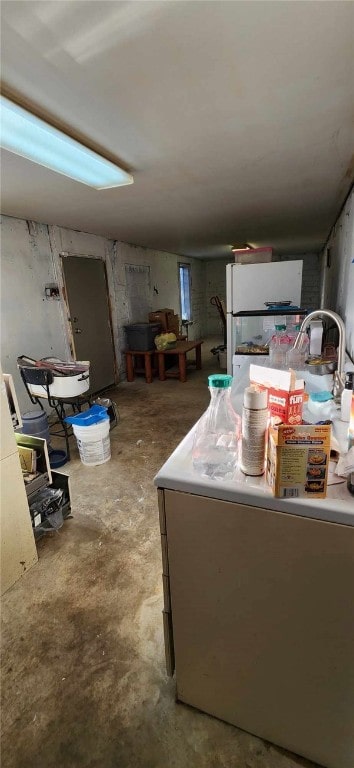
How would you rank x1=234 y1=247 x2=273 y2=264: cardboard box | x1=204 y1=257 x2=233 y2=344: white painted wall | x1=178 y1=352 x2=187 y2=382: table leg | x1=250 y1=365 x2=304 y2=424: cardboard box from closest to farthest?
x1=250 y1=365 x2=304 y2=424: cardboard box → x1=234 y1=247 x2=273 y2=264: cardboard box → x1=178 y1=352 x2=187 y2=382: table leg → x1=204 y1=257 x2=233 y2=344: white painted wall

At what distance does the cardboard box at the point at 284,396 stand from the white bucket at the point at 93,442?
6.69 ft

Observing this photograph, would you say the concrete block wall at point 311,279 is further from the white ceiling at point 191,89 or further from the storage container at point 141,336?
the white ceiling at point 191,89

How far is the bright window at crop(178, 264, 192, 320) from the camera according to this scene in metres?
8.17

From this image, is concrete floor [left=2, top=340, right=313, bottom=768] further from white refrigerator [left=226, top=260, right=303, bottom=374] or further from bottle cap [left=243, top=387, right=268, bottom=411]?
white refrigerator [left=226, top=260, right=303, bottom=374]

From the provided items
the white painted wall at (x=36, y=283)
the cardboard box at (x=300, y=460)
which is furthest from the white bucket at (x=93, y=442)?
the cardboard box at (x=300, y=460)

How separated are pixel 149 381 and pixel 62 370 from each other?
98.4 inches

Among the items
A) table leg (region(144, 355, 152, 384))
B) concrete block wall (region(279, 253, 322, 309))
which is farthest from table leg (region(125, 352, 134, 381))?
concrete block wall (region(279, 253, 322, 309))

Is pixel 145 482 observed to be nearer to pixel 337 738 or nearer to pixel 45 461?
pixel 45 461

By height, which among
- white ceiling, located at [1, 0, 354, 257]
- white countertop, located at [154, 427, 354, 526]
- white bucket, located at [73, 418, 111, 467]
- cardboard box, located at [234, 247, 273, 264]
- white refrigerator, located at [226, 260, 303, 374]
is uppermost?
white ceiling, located at [1, 0, 354, 257]

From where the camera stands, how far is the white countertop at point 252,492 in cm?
71

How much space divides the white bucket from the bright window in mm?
6009

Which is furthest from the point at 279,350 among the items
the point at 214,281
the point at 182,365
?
the point at 214,281

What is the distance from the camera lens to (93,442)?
105 inches

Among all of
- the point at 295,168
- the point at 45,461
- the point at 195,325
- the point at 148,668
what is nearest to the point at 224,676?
the point at 148,668
